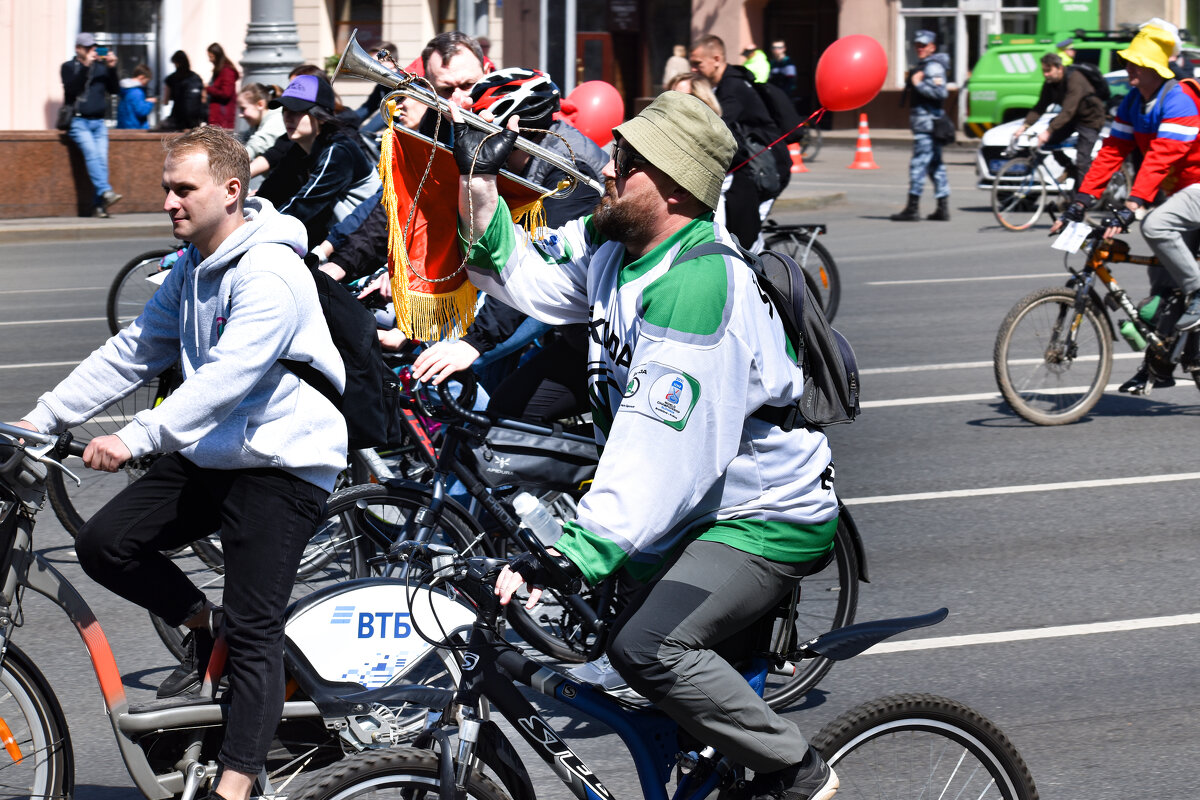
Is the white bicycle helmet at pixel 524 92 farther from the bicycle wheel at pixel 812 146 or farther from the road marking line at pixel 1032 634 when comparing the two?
the bicycle wheel at pixel 812 146

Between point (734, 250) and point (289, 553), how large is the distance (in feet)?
4.46

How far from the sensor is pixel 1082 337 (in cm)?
862

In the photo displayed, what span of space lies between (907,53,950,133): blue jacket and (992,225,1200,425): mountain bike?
998cm

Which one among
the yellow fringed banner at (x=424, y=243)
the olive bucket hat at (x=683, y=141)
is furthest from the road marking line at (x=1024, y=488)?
the olive bucket hat at (x=683, y=141)

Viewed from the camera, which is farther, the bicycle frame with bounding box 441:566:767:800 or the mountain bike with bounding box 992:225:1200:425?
the mountain bike with bounding box 992:225:1200:425

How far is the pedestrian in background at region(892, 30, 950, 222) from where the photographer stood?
721 inches

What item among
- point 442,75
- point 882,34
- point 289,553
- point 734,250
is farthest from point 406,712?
point 882,34

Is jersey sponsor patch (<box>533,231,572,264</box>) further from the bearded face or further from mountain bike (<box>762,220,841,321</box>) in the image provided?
mountain bike (<box>762,220,841,321</box>)

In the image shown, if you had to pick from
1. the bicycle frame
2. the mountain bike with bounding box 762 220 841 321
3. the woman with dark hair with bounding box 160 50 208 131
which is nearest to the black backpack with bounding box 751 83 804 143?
the mountain bike with bounding box 762 220 841 321

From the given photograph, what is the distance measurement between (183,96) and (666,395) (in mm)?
18859

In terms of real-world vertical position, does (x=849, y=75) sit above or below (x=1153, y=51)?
below

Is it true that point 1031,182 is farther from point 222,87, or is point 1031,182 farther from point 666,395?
point 666,395

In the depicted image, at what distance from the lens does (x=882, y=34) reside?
1415 inches

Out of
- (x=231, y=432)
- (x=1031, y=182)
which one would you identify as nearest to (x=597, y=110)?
(x=231, y=432)
